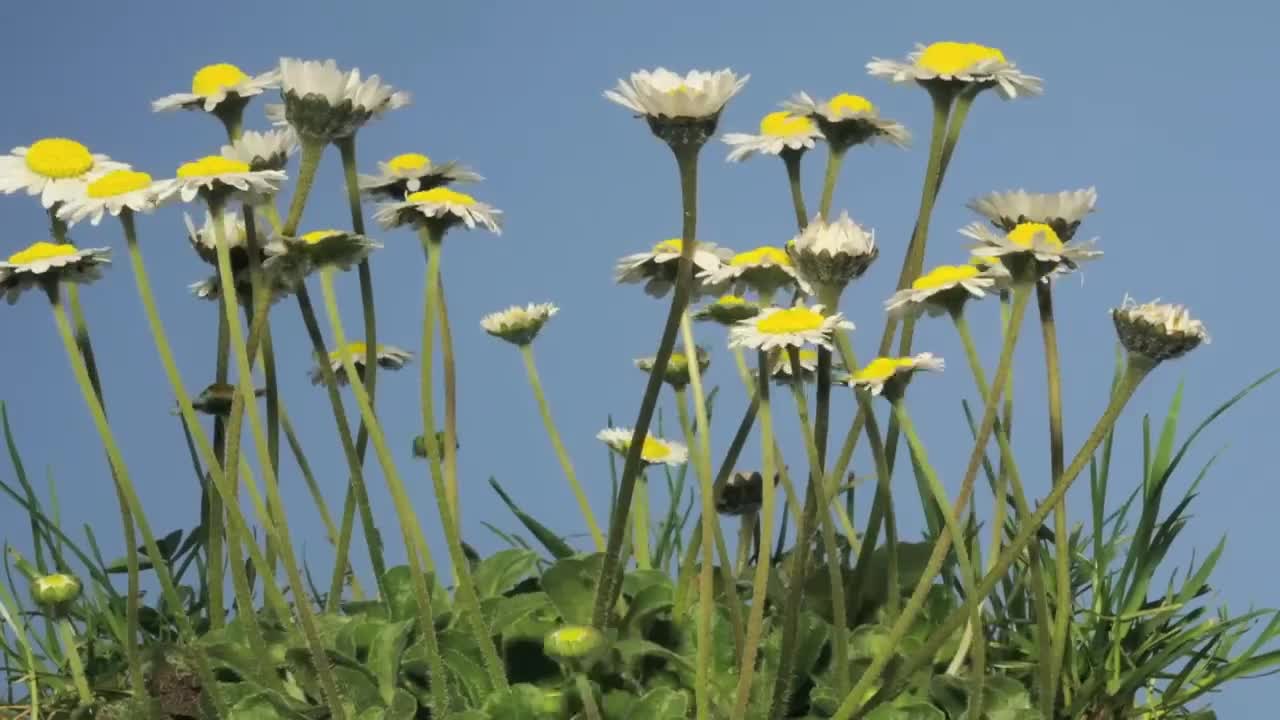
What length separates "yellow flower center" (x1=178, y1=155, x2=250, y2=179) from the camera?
2418 millimetres

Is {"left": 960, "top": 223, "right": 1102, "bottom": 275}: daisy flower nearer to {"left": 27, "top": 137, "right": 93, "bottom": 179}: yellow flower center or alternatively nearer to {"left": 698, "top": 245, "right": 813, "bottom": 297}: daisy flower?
{"left": 698, "top": 245, "right": 813, "bottom": 297}: daisy flower

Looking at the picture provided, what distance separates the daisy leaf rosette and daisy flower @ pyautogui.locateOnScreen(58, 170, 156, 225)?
2.56 ft

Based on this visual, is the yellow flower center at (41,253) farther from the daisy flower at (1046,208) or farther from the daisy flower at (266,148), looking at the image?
the daisy flower at (1046,208)

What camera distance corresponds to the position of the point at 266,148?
9.71 feet

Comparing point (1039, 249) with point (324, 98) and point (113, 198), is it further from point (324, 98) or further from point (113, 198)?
point (113, 198)

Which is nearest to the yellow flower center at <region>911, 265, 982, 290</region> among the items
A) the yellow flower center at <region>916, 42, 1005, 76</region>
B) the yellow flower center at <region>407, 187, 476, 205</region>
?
the yellow flower center at <region>916, 42, 1005, 76</region>

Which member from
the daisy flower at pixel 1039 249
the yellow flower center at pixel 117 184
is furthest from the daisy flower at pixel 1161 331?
the yellow flower center at pixel 117 184

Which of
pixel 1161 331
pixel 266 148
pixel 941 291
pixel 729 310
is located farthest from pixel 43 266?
pixel 1161 331

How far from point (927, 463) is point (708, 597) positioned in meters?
0.40

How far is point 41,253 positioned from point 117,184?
26cm

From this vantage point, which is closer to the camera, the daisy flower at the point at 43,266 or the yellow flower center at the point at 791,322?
the yellow flower center at the point at 791,322

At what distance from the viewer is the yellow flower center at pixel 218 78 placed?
9.18 feet

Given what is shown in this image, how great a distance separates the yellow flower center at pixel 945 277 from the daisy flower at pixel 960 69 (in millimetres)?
345

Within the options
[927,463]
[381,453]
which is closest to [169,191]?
[381,453]
